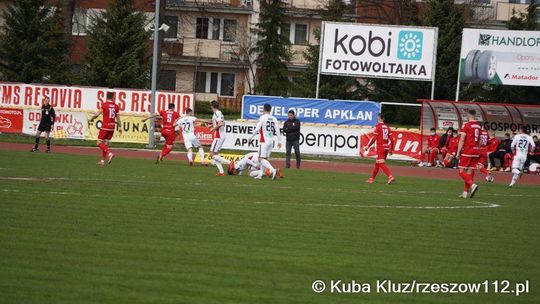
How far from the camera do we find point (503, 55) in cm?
4556

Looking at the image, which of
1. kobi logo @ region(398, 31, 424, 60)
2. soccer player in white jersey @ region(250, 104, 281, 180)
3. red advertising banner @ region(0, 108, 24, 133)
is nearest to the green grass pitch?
soccer player in white jersey @ region(250, 104, 281, 180)

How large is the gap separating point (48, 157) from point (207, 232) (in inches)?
782

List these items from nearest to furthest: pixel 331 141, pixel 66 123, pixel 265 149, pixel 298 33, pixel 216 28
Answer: pixel 265 149 < pixel 331 141 < pixel 66 123 < pixel 216 28 < pixel 298 33

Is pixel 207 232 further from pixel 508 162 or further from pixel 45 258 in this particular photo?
pixel 508 162

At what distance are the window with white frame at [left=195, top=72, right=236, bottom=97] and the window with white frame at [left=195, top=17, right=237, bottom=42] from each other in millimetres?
2669

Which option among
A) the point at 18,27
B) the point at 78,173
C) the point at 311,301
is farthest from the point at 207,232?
the point at 18,27

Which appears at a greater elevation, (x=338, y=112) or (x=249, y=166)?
(x=338, y=112)

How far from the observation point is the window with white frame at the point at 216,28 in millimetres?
71750

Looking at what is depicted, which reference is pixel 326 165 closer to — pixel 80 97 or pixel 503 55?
pixel 503 55

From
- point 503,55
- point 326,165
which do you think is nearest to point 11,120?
point 326,165

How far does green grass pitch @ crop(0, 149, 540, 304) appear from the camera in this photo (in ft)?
32.3

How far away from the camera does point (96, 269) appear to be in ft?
34.2

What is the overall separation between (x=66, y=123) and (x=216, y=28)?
89.9 ft

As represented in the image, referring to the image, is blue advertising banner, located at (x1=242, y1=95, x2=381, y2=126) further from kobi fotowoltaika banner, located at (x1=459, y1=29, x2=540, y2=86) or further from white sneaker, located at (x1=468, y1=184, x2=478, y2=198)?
white sneaker, located at (x1=468, y1=184, x2=478, y2=198)
